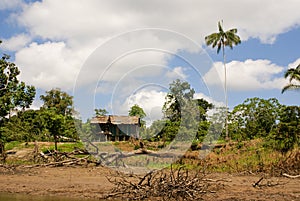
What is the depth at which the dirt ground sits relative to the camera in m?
12.5

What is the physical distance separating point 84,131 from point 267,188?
2117 centimetres

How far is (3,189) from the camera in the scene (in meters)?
14.0

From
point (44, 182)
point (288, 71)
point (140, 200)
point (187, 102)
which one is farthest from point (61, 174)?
point (288, 71)

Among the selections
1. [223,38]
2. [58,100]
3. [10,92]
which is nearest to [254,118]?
[223,38]

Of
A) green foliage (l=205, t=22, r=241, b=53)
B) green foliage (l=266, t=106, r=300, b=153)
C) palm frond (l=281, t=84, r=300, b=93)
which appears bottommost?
green foliage (l=266, t=106, r=300, b=153)

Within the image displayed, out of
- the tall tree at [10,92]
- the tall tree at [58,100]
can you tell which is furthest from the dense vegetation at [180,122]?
the tall tree at [58,100]

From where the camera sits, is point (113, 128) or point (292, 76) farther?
point (113, 128)

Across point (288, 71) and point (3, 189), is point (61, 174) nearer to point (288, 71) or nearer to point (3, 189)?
point (3, 189)

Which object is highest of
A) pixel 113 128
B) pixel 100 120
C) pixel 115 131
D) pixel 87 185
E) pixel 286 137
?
pixel 100 120

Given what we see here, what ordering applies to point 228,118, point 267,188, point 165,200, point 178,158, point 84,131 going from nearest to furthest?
1. point 165,200
2. point 267,188
3. point 178,158
4. point 84,131
5. point 228,118

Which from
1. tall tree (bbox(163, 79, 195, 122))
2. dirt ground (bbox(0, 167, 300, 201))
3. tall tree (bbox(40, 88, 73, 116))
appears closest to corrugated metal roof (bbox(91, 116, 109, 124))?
tall tree (bbox(163, 79, 195, 122))

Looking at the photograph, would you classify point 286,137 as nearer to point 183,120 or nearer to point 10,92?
point 183,120

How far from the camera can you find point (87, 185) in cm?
1466

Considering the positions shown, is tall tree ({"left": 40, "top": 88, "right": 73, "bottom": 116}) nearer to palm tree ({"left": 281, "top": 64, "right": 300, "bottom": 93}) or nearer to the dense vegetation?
→ the dense vegetation
